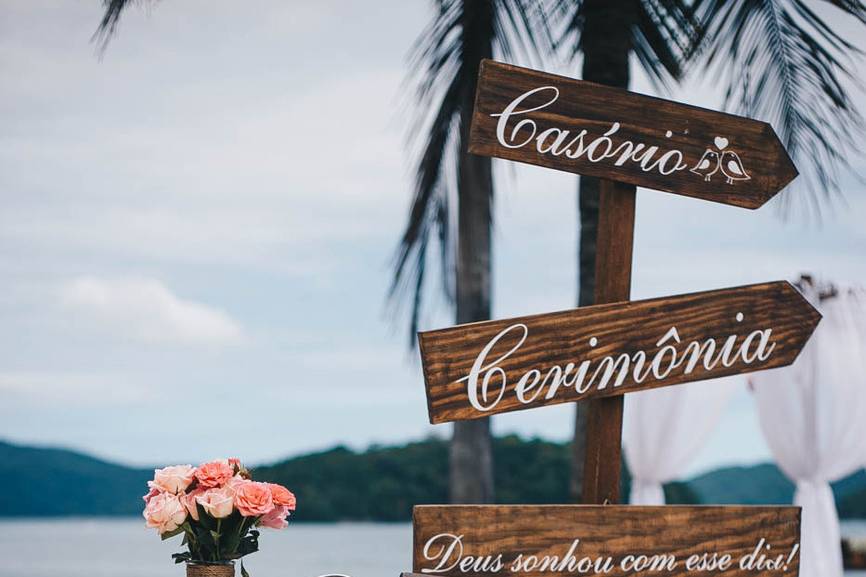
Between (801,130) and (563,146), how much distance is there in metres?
3.01

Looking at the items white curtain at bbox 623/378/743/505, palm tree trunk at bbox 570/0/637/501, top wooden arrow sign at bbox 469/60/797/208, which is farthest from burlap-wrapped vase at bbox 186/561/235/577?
white curtain at bbox 623/378/743/505

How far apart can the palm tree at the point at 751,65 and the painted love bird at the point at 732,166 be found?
225 cm

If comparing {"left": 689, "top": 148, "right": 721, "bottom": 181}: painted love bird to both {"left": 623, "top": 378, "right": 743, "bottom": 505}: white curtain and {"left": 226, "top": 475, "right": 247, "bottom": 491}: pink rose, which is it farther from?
{"left": 623, "top": 378, "right": 743, "bottom": 505}: white curtain

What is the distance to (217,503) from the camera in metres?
2.47

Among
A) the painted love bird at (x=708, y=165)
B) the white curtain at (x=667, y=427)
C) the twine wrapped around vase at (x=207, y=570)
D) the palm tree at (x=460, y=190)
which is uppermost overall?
the palm tree at (x=460, y=190)

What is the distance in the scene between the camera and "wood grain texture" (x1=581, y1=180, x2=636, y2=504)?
109 inches

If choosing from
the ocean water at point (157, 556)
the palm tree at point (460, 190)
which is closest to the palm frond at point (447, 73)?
the palm tree at point (460, 190)

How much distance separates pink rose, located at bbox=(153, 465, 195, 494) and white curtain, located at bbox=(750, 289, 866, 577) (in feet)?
16.5

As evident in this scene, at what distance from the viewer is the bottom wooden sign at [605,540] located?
100 inches

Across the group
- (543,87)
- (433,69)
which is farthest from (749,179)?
(433,69)

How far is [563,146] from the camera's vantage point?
271 centimetres

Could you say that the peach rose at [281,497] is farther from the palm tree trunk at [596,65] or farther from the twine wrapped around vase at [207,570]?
the palm tree trunk at [596,65]

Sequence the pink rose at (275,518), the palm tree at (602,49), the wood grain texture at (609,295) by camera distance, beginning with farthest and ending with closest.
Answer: the palm tree at (602,49) → the wood grain texture at (609,295) → the pink rose at (275,518)

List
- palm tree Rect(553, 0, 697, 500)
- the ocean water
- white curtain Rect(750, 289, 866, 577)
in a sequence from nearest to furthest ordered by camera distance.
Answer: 1. palm tree Rect(553, 0, 697, 500)
2. white curtain Rect(750, 289, 866, 577)
3. the ocean water
